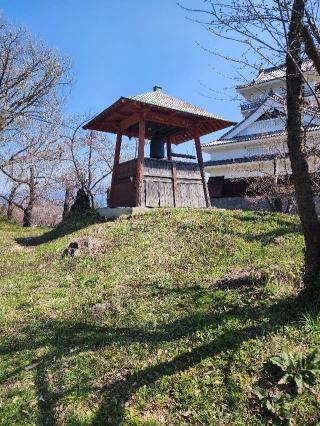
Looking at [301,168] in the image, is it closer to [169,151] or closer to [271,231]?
[271,231]

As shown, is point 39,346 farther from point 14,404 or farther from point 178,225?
point 178,225

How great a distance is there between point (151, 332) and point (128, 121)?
10.7 m

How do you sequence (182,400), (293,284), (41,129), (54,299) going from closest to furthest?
(182,400) → (293,284) → (54,299) → (41,129)

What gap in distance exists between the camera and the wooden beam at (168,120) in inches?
555

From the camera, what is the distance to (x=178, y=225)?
11.5 metres

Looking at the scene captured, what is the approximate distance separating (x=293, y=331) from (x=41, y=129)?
22486mm

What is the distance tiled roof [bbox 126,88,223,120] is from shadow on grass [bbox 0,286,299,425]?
8.88 m

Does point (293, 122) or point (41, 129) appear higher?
point (41, 129)

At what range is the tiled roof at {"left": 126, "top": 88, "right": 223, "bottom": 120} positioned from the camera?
1356cm

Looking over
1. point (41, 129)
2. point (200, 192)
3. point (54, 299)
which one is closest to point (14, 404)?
point (54, 299)

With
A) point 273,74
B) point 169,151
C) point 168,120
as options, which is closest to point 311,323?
point 273,74

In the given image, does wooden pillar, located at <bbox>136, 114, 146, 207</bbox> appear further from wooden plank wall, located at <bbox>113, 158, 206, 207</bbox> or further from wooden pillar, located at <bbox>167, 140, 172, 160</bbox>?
wooden pillar, located at <bbox>167, 140, 172, 160</bbox>

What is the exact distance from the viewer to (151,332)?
18.6 feet

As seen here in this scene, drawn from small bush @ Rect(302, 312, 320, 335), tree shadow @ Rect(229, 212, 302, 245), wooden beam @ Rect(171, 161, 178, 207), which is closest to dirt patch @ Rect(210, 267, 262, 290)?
small bush @ Rect(302, 312, 320, 335)
